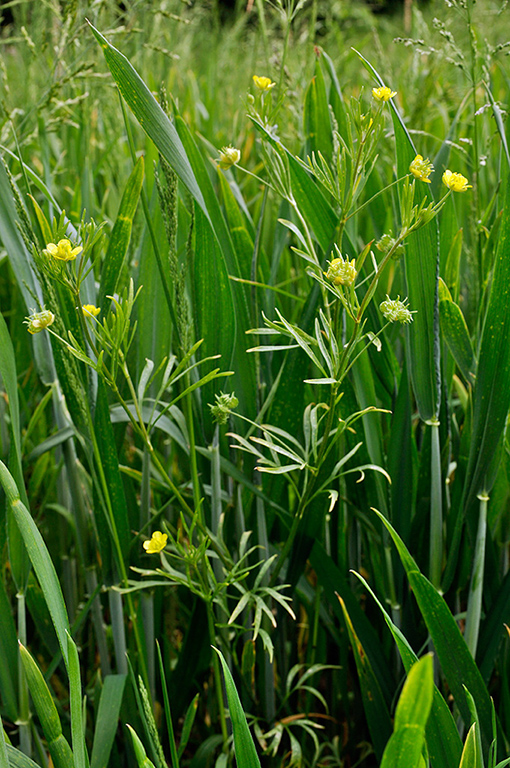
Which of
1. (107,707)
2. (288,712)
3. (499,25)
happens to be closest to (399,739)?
(107,707)

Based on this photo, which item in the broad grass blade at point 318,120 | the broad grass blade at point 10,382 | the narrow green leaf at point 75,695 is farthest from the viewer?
the broad grass blade at point 318,120

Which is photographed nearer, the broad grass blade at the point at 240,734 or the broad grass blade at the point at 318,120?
the broad grass blade at the point at 240,734

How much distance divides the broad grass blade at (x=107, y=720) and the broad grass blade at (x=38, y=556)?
14cm

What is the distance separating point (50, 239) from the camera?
1.45 feet

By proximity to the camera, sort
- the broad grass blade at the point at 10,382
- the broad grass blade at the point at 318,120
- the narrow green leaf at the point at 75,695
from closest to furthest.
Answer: the narrow green leaf at the point at 75,695 → the broad grass blade at the point at 10,382 → the broad grass blade at the point at 318,120

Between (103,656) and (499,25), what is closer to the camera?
(103,656)

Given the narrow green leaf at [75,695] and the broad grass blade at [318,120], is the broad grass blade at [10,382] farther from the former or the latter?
the broad grass blade at [318,120]

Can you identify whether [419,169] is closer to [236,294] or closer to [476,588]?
[236,294]

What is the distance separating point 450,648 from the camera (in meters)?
0.49

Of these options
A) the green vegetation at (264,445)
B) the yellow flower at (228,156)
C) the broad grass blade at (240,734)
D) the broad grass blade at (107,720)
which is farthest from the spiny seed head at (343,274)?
the broad grass blade at (107,720)

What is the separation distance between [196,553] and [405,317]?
0.23m

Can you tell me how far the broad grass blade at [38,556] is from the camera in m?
0.40

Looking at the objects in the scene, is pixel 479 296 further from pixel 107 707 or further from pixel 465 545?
pixel 107 707

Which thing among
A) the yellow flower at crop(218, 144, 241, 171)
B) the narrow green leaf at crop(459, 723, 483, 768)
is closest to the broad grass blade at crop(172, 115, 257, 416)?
the yellow flower at crop(218, 144, 241, 171)
